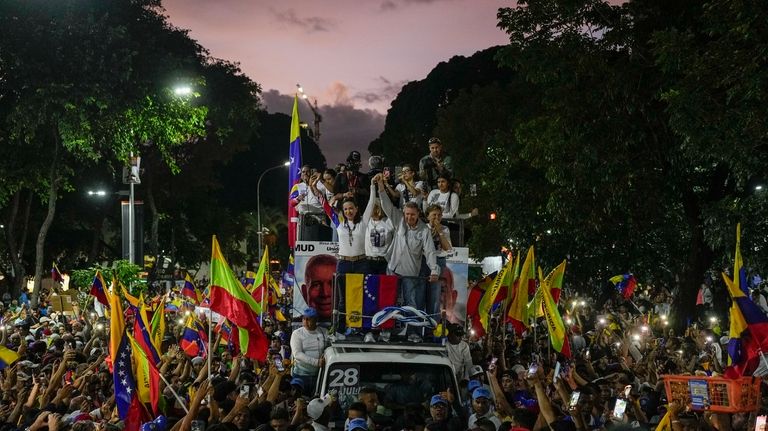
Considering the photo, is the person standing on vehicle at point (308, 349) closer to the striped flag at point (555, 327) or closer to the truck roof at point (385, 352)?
the truck roof at point (385, 352)

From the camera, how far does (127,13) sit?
1156 inches

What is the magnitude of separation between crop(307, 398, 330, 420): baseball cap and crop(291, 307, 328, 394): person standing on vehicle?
4.37ft

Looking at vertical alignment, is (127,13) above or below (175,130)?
above

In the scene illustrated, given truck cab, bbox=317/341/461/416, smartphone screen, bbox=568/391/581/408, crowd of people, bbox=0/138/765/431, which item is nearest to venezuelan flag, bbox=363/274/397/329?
crowd of people, bbox=0/138/765/431

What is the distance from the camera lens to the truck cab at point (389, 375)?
29.1ft

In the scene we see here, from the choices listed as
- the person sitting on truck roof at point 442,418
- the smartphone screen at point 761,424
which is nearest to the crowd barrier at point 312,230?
the person sitting on truck roof at point 442,418

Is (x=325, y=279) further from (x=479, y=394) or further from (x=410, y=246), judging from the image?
(x=479, y=394)

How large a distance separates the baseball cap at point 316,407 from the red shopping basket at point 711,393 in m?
3.01

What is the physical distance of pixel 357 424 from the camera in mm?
7426

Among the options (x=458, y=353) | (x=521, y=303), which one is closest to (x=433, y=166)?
(x=521, y=303)

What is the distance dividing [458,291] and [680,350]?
5.20 meters

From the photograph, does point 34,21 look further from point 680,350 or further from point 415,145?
point 415,145

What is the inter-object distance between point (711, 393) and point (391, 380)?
2908mm

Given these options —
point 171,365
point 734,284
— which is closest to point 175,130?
point 171,365
